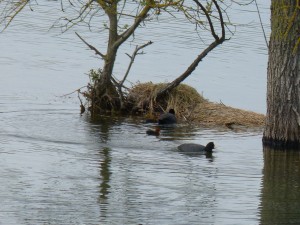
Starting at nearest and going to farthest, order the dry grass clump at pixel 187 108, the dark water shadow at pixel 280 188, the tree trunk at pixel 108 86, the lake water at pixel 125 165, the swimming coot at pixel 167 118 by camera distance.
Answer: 1. the lake water at pixel 125 165
2. the dark water shadow at pixel 280 188
3. the swimming coot at pixel 167 118
4. the dry grass clump at pixel 187 108
5. the tree trunk at pixel 108 86

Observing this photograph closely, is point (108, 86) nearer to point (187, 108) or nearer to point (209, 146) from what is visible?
point (187, 108)

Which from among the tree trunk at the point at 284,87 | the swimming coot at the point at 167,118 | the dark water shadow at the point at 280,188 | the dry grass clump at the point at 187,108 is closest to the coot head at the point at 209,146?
the dark water shadow at the point at 280,188

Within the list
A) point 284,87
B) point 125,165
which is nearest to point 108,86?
point 284,87

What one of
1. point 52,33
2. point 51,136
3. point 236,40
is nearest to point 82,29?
point 52,33

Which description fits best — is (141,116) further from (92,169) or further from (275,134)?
(92,169)

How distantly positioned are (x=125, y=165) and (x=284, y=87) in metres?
3.06

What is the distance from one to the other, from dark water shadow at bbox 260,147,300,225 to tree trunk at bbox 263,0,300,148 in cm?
28

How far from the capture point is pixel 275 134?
16547 millimetres

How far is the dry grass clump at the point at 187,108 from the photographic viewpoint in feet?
61.7

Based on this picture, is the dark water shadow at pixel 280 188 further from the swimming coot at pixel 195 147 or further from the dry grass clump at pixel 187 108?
the dry grass clump at pixel 187 108

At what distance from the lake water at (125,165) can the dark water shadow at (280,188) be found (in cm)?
1

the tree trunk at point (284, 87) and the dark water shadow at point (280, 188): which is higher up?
the tree trunk at point (284, 87)

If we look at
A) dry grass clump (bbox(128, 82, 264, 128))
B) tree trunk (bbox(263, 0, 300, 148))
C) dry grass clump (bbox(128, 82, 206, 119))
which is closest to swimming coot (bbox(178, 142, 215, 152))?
tree trunk (bbox(263, 0, 300, 148))

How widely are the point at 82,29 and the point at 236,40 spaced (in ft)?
Result: 14.1
